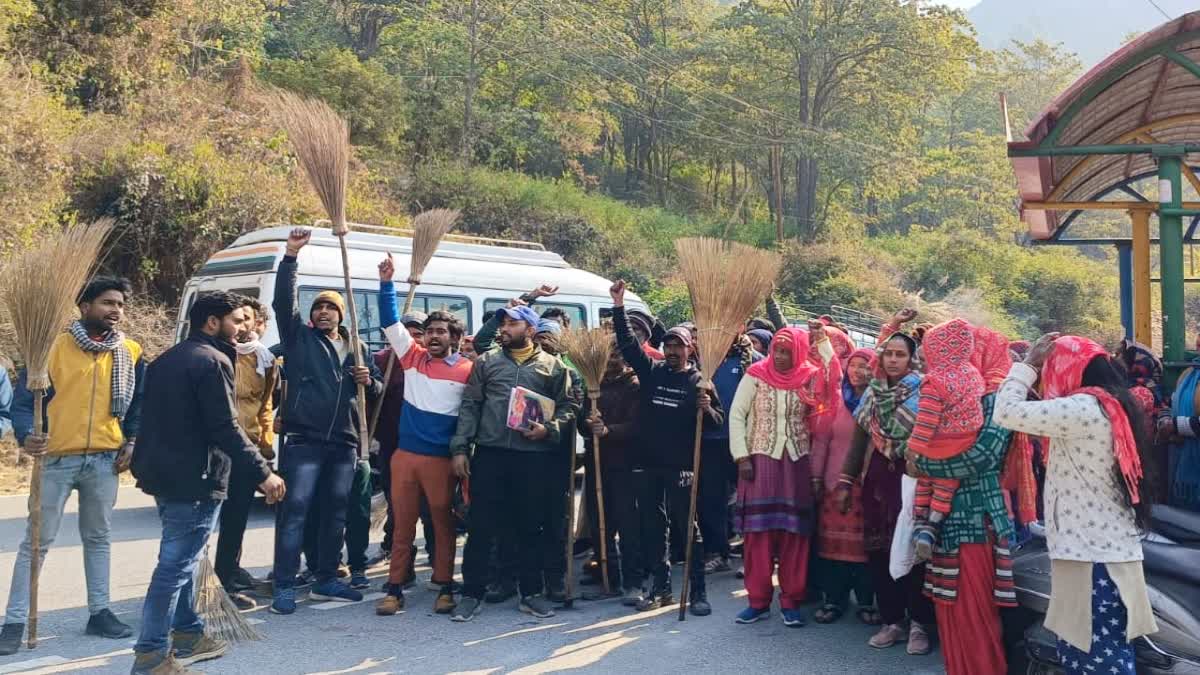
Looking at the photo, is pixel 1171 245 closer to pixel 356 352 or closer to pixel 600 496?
pixel 600 496

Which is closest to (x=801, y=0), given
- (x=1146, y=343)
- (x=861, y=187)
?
(x=861, y=187)

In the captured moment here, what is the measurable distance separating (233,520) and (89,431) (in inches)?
41.2

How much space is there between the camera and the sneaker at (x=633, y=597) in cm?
594

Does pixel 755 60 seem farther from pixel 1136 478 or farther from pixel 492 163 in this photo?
pixel 1136 478

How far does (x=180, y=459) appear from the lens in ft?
14.5

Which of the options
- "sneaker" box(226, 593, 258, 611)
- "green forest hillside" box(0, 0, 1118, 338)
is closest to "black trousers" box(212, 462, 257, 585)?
"sneaker" box(226, 593, 258, 611)

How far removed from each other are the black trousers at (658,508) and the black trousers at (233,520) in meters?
2.23

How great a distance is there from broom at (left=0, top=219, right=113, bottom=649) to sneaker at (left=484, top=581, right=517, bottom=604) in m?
2.34

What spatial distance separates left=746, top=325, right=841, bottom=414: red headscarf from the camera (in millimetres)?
5574

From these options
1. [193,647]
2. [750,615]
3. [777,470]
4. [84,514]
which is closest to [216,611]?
[193,647]

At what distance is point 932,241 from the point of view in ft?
116

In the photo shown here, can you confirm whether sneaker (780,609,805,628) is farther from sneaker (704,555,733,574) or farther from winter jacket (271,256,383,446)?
winter jacket (271,256,383,446)

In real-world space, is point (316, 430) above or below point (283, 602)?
above

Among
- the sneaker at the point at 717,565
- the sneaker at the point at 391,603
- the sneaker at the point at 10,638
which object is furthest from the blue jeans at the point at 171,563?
the sneaker at the point at 717,565
